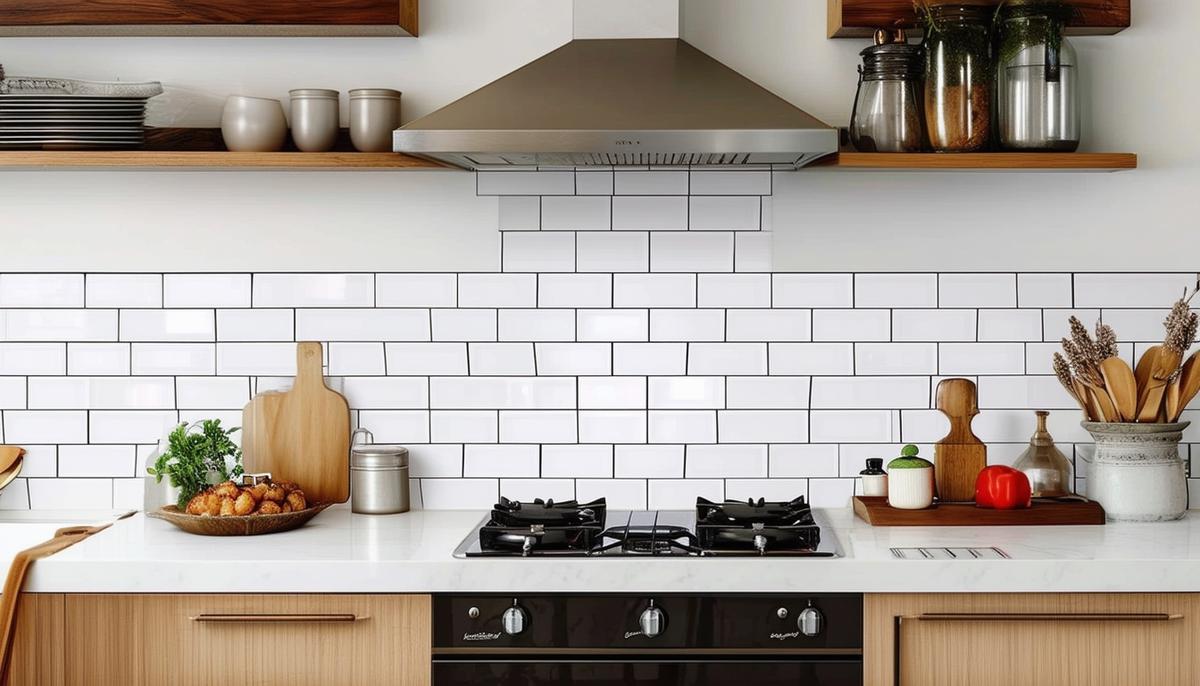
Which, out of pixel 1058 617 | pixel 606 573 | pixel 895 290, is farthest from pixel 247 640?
pixel 895 290

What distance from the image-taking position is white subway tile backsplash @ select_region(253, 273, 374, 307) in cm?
316

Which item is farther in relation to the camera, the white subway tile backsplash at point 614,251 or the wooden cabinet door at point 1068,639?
the white subway tile backsplash at point 614,251

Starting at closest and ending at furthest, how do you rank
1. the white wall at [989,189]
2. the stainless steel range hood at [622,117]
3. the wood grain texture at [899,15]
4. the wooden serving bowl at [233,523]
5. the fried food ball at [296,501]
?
the stainless steel range hood at [622,117], the wooden serving bowl at [233,523], the fried food ball at [296,501], the wood grain texture at [899,15], the white wall at [989,189]

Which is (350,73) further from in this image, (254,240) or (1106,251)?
(1106,251)

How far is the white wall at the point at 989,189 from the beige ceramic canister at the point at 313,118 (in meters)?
0.91

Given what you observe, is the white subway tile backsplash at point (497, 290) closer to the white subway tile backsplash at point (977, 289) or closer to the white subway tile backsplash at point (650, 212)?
the white subway tile backsplash at point (650, 212)

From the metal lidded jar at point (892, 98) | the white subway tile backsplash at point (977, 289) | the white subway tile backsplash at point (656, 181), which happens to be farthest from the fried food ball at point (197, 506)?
the white subway tile backsplash at point (977, 289)

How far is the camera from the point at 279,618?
248 cm

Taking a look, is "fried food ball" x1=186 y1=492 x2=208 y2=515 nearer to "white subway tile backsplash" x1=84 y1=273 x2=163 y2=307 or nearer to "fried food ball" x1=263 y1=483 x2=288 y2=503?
"fried food ball" x1=263 y1=483 x2=288 y2=503

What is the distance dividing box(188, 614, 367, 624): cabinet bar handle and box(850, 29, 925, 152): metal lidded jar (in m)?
1.56

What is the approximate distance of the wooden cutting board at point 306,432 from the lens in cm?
314

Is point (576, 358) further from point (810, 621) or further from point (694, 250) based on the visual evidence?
point (810, 621)

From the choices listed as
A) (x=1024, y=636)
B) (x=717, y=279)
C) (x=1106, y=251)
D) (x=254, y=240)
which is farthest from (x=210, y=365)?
(x=1106, y=251)

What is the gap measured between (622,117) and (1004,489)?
48.0 inches
